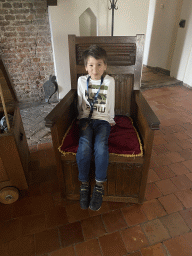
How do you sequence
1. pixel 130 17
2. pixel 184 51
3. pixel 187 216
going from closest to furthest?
pixel 187 216
pixel 130 17
pixel 184 51

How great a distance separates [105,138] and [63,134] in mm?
365

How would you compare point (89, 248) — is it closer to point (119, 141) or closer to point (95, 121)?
point (119, 141)

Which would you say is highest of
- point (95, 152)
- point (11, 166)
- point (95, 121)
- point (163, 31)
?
point (163, 31)

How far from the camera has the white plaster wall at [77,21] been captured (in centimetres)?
304

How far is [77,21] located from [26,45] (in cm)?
95

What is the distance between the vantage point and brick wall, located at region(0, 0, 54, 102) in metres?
2.99

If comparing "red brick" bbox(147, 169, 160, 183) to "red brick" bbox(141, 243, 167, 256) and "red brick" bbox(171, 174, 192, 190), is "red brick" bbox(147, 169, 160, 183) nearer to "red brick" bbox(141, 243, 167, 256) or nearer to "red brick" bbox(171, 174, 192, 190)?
"red brick" bbox(171, 174, 192, 190)

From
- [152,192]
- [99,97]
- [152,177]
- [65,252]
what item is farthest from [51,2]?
[65,252]

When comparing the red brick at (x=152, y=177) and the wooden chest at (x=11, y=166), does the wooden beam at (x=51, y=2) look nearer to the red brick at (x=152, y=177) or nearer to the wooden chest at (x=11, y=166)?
the wooden chest at (x=11, y=166)

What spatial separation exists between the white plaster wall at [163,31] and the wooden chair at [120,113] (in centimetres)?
379

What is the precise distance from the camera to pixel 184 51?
4305 millimetres

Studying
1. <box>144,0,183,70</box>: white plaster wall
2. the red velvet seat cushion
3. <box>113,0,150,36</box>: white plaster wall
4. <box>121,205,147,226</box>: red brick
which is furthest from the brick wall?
<box>144,0,183,70</box>: white plaster wall

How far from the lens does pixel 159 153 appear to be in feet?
7.55

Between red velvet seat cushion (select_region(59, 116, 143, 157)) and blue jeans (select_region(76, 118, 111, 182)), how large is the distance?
67 mm
